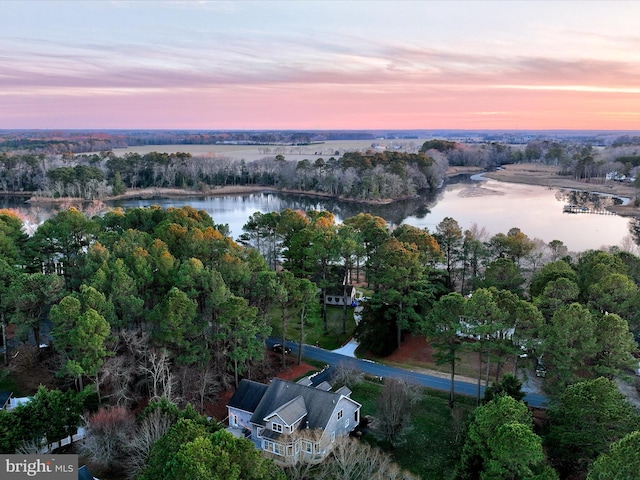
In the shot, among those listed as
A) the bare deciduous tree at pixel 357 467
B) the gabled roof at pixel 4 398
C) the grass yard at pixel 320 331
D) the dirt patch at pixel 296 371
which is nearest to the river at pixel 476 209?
the grass yard at pixel 320 331

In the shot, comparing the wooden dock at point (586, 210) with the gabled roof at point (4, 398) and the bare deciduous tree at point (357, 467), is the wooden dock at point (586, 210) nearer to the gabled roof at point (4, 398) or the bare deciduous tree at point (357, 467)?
the bare deciduous tree at point (357, 467)

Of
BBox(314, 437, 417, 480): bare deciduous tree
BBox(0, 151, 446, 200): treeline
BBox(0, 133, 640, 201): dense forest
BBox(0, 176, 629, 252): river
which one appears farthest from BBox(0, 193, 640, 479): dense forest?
BBox(0, 133, 640, 201): dense forest

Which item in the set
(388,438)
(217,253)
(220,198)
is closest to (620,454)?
(388,438)

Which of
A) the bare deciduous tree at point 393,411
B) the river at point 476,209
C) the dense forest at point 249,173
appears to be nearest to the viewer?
the bare deciduous tree at point 393,411

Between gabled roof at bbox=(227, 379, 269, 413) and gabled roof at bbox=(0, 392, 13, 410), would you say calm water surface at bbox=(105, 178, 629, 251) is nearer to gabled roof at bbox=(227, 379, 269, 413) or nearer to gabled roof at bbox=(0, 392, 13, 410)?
gabled roof at bbox=(0, 392, 13, 410)

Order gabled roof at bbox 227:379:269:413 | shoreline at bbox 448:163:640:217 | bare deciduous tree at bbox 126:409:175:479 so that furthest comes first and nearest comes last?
shoreline at bbox 448:163:640:217 < gabled roof at bbox 227:379:269:413 < bare deciduous tree at bbox 126:409:175:479

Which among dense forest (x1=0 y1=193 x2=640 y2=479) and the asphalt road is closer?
dense forest (x1=0 y1=193 x2=640 y2=479)

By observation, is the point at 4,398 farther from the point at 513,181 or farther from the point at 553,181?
the point at 553,181
